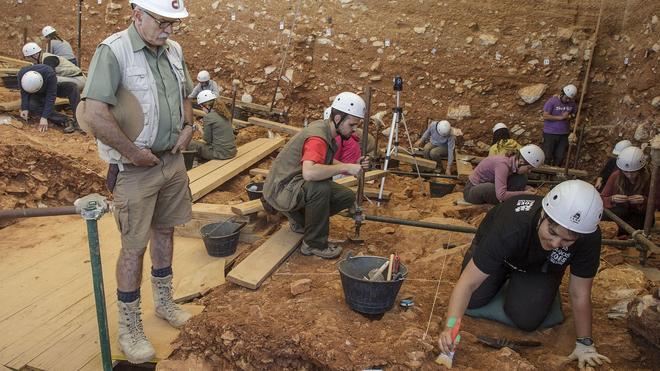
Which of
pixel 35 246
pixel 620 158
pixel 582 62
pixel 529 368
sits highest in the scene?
pixel 582 62

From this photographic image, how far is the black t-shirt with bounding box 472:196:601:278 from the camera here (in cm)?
281

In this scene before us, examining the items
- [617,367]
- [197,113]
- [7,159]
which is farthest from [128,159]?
[197,113]

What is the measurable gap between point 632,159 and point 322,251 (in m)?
3.61

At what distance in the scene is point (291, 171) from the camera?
13.5ft

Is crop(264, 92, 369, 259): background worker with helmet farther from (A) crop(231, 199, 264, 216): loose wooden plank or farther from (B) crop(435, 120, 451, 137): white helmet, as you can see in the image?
(B) crop(435, 120, 451, 137): white helmet

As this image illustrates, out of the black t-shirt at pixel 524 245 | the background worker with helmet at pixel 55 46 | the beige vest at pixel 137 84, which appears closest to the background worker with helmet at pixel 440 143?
the black t-shirt at pixel 524 245

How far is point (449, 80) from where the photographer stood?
956 centimetres

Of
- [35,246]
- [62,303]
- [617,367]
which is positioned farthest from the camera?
[35,246]

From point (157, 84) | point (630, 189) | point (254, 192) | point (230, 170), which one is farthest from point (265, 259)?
point (630, 189)

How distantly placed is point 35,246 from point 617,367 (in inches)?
194

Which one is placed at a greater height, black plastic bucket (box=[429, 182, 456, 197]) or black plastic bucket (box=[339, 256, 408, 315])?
black plastic bucket (box=[339, 256, 408, 315])

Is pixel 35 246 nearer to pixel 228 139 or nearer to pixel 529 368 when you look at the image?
pixel 228 139

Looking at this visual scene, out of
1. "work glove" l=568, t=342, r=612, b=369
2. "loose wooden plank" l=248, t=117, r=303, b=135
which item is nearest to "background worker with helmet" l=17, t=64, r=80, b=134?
"loose wooden plank" l=248, t=117, r=303, b=135

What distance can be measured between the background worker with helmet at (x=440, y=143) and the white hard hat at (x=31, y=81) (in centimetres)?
625
